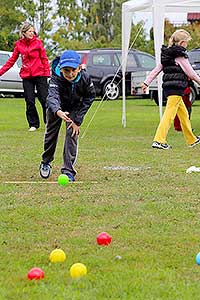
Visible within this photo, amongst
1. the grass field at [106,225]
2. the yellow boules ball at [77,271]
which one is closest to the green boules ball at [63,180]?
the grass field at [106,225]

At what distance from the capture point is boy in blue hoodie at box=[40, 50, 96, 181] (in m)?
7.62

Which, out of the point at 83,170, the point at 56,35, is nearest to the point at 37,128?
the point at 83,170

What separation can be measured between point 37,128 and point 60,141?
2248mm

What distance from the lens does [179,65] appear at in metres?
11.5

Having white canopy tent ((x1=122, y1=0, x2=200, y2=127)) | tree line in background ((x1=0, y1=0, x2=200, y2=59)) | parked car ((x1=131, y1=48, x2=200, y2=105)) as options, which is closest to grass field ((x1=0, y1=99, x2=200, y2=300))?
white canopy tent ((x1=122, y1=0, x2=200, y2=127))

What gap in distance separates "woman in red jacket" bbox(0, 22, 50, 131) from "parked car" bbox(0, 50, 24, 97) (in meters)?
12.4

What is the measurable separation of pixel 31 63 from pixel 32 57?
0.11 metres

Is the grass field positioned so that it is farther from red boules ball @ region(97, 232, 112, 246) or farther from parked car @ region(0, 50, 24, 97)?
parked car @ region(0, 50, 24, 97)

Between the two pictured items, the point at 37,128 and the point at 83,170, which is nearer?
the point at 83,170

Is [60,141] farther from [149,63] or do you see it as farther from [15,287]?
[149,63]

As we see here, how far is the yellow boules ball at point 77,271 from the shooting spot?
4680 mm

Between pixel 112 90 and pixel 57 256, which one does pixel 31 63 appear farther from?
pixel 112 90

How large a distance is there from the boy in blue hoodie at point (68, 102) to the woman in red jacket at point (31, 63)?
18.4ft

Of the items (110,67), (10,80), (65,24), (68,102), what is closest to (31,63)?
(68,102)
